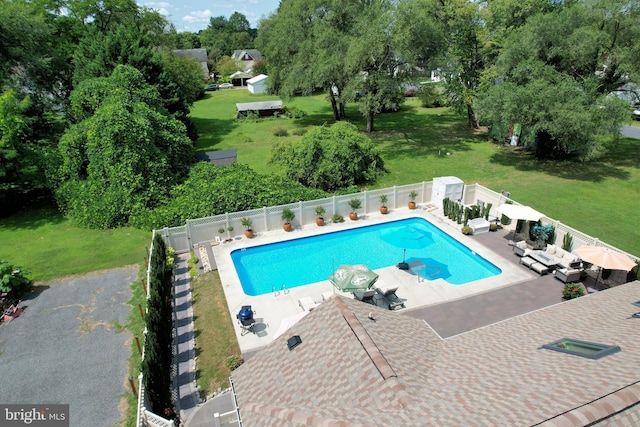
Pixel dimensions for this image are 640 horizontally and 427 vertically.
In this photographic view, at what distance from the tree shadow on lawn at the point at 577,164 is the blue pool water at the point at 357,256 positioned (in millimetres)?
13420

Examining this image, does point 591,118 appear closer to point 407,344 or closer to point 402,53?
point 402,53

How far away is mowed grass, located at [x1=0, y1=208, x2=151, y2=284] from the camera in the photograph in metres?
18.4

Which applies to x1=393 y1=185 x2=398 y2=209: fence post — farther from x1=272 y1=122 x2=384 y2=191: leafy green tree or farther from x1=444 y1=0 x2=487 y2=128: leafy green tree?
x1=444 y1=0 x2=487 y2=128: leafy green tree

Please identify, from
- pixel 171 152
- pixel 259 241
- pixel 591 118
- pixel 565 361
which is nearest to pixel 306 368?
pixel 565 361

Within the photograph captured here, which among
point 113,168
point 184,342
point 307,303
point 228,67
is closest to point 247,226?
point 307,303

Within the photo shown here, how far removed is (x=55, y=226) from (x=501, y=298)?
23718 millimetres

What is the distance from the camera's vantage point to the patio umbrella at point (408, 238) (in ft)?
68.1

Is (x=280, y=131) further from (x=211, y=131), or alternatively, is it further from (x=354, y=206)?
(x=354, y=206)

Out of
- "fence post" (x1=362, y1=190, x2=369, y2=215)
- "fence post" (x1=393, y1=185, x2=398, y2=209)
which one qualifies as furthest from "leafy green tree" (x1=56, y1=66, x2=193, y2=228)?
"fence post" (x1=393, y1=185, x2=398, y2=209)

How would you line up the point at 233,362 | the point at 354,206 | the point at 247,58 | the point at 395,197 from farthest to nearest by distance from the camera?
the point at 247,58, the point at 395,197, the point at 354,206, the point at 233,362

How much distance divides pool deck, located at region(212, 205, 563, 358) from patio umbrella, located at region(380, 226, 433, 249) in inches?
96.7

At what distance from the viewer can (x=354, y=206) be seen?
22.5m

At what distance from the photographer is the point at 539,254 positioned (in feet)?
57.5

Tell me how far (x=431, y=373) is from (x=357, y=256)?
12.0 m
